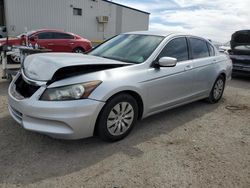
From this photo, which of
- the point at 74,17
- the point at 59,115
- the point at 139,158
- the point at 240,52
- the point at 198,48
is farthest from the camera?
the point at 74,17

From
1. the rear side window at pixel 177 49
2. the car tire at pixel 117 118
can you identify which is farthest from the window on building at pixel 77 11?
the car tire at pixel 117 118

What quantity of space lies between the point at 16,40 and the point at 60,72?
370 inches

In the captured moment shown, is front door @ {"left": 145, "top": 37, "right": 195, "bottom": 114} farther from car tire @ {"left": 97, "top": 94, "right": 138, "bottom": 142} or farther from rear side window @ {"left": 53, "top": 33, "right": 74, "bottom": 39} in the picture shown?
rear side window @ {"left": 53, "top": 33, "right": 74, "bottom": 39}

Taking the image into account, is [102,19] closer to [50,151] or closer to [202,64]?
[202,64]

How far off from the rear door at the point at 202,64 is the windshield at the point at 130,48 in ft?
3.22

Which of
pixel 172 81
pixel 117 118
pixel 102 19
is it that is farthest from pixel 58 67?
pixel 102 19

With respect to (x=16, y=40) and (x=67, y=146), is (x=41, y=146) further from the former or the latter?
(x=16, y=40)

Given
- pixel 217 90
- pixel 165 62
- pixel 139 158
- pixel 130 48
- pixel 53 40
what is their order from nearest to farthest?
pixel 139 158
pixel 165 62
pixel 130 48
pixel 217 90
pixel 53 40

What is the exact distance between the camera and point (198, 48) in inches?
207

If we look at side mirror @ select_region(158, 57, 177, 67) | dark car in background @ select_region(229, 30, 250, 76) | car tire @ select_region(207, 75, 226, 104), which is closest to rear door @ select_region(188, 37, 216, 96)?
car tire @ select_region(207, 75, 226, 104)

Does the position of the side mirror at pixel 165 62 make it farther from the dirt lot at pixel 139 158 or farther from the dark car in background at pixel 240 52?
the dark car in background at pixel 240 52

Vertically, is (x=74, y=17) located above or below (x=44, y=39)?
above

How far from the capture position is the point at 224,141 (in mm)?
3955

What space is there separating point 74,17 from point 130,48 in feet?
62.6
